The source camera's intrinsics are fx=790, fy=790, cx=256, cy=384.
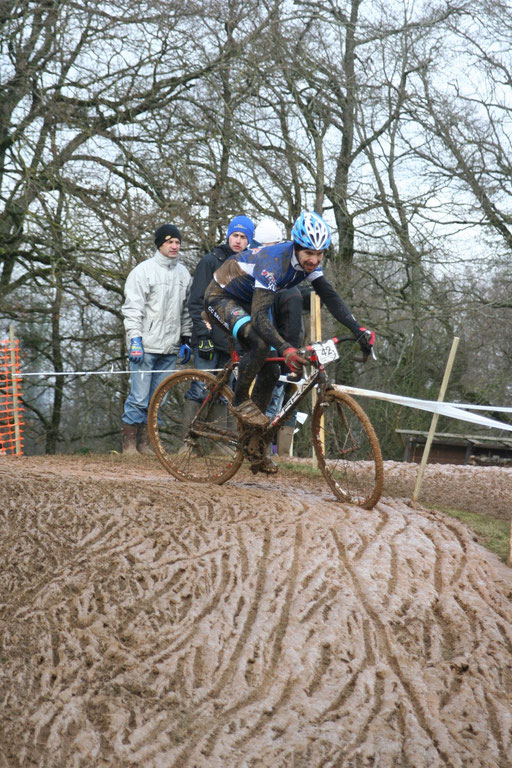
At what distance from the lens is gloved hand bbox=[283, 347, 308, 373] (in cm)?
567

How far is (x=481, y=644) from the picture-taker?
408 cm

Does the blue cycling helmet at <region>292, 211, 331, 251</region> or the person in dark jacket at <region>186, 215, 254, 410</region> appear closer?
the blue cycling helmet at <region>292, 211, 331, 251</region>

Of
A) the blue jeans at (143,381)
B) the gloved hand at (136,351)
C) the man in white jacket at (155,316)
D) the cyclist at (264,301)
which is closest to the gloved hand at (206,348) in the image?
the man in white jacket at (155,316)

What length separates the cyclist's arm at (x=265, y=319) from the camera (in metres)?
5.76

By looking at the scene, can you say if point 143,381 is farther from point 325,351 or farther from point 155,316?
point 325,351

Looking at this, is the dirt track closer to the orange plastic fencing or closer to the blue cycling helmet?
the blue cycling helmet

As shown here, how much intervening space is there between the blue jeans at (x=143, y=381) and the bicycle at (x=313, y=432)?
1558 mm

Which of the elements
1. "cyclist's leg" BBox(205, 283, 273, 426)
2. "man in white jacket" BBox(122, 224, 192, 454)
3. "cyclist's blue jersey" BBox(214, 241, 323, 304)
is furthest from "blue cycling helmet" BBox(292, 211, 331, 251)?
"man in white jacket" BBox(122, 224, 192, 454)

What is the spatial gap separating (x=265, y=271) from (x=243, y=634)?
2.72 meters

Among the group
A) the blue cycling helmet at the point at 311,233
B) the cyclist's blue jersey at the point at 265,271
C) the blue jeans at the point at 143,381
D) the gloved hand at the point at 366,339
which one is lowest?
the blue jeans at the point at 143,381

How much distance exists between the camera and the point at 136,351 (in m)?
8.85

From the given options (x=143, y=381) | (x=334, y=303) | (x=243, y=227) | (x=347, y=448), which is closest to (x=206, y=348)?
(x=143, y=381)

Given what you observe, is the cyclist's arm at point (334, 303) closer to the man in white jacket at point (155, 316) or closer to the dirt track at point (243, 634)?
the dirt track at point (243, 634)

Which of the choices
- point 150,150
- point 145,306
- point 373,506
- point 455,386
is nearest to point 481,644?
point 373,506
